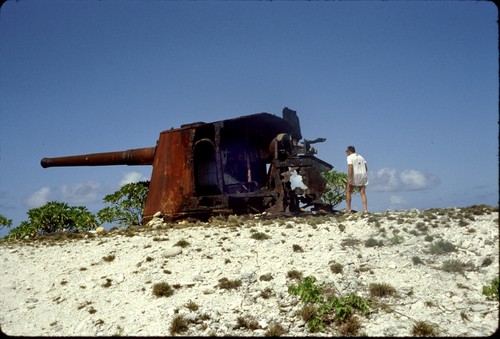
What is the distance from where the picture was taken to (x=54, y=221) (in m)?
14.4

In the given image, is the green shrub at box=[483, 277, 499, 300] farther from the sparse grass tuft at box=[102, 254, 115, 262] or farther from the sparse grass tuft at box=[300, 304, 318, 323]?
the sparse grass tuft at box=[102, 254, 115, 262]

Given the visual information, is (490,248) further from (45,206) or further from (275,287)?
(45,206)

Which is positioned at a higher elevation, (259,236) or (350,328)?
(259,236)

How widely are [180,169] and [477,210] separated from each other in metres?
8.16

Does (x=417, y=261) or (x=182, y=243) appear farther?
(x=182, y=243)

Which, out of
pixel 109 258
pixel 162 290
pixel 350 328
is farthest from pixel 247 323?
pixel 109 258

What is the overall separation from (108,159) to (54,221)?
9.67 ft

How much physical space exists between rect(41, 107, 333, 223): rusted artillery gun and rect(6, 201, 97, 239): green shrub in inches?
117

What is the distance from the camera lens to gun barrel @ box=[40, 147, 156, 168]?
1448 cm

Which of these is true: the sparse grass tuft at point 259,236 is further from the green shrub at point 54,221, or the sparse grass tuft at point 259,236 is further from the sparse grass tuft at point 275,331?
the green shrub at point 54,221

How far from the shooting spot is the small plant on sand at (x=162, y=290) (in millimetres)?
5827

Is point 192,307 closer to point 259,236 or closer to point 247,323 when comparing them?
point 247,323

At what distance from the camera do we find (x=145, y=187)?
52.8ft

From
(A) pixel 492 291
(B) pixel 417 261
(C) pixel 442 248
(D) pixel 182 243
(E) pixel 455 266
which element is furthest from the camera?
(D) pixel 182 243
